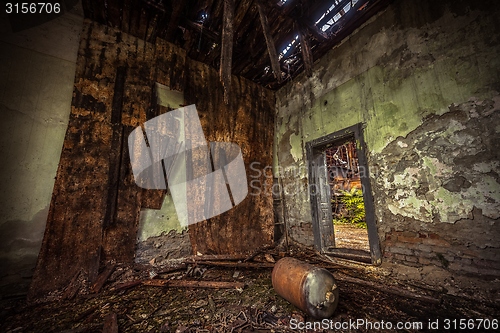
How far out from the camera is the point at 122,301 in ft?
7.91

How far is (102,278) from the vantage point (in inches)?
111

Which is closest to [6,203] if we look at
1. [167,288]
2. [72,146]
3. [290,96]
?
[72,146]

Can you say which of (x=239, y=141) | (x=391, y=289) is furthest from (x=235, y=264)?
(x=239, y=141)

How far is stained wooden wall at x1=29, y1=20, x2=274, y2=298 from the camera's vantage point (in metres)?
2.80

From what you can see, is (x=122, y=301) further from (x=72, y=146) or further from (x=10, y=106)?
(x=10, y=106)

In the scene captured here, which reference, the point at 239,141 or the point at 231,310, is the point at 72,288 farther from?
the point at 239,141

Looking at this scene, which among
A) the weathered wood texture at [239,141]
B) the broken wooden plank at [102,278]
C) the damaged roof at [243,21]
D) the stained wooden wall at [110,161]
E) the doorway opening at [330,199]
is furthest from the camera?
the weathered wood texture at [239,141]

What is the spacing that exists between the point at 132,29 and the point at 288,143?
4047mm

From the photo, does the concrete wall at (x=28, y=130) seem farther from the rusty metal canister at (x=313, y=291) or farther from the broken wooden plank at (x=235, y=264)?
the rusty metal canister at (x=313, y=291)

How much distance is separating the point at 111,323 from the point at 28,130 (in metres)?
2.85

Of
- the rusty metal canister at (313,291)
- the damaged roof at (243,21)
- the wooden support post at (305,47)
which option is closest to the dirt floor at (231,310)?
the rusty metal canister at (313,291)

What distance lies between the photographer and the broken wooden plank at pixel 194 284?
273cm

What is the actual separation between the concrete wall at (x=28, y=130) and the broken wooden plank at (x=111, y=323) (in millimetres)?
1624

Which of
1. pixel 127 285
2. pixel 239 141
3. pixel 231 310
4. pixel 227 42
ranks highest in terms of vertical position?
pixel 227 42
